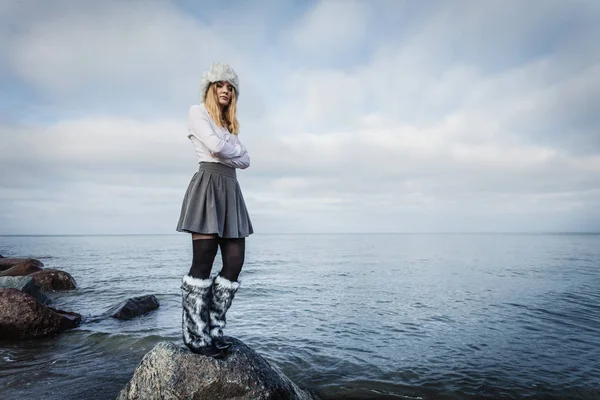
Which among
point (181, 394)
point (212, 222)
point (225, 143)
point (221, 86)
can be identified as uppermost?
point (221, 86)

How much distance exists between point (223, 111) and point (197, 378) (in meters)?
3.18

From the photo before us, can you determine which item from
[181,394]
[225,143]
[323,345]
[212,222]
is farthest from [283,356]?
[225,143]

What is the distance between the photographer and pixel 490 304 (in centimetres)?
1347

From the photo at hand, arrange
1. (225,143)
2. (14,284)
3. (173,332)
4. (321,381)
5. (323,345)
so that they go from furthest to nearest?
(14,284)
(173,332)
(323,345)
(321,381)
(225,143)

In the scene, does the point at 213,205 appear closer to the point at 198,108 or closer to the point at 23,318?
the point at 198,108

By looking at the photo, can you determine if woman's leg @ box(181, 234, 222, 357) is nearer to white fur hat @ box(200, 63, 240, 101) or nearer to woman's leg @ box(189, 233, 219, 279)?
woman's leg @ box(189, 233, 219, 279)

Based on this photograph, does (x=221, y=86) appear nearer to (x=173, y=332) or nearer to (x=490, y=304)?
(x=173, y=332)

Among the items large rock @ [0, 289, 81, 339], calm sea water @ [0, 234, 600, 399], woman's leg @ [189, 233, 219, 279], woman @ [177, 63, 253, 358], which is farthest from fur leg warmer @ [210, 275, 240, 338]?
large rock @ [0, 289, 81, 339]

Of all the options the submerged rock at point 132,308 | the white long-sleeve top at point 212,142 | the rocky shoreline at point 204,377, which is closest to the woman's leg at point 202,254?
the white long-sleeve top at point 212,142

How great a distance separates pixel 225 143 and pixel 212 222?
2.78 ft

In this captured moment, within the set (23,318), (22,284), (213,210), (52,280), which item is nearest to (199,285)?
(213,210)

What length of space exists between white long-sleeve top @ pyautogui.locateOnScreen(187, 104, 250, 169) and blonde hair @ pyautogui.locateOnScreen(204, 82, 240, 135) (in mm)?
76

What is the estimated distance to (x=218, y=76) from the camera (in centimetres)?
400

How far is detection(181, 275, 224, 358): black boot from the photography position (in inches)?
154
